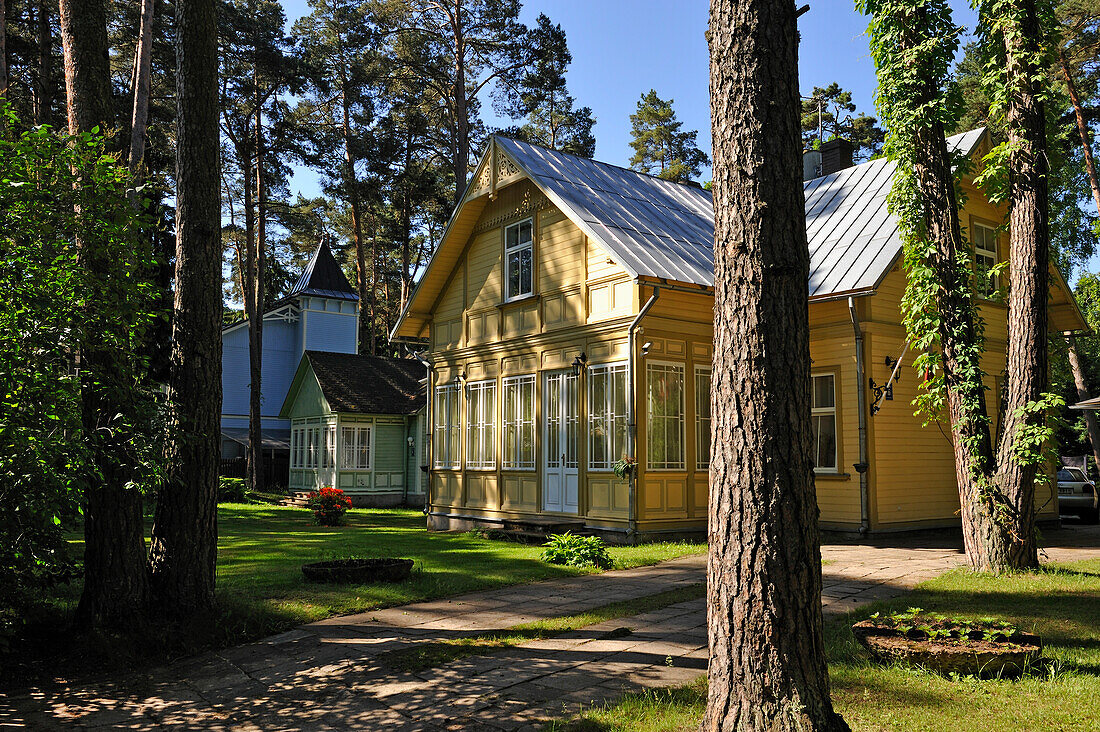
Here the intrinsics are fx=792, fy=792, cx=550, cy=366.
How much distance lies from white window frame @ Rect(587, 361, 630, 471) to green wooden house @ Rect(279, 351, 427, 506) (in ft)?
48.5

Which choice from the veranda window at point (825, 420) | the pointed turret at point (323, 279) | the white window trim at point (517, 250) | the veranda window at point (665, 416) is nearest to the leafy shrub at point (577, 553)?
the veranda window at point (665, 416)

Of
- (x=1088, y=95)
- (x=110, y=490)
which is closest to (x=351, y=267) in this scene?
(x=1088, y=95)

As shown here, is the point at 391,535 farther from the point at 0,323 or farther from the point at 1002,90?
the point at 1002,90

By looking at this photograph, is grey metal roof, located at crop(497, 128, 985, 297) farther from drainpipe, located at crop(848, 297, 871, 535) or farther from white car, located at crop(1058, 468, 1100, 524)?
white car, located at crop(1058, 468, 1100, 524)

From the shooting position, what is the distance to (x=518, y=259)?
17.4m

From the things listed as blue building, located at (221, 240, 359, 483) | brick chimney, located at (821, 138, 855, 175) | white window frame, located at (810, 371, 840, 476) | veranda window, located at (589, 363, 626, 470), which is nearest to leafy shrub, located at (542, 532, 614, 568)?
veranda window, located at (589, 363, 626, 470)

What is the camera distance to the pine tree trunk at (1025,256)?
939 centimetres

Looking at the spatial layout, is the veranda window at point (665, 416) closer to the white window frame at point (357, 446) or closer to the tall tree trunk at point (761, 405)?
the tall tree trunk at point (761, 405)

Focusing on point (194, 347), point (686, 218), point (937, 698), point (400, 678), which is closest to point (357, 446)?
point (686, 218)

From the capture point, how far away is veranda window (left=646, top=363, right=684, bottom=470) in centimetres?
1408

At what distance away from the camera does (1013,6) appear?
386 inches

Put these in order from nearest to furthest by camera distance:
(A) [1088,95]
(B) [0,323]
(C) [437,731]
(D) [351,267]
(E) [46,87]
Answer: (C) [437,731], (B) [0,323], (E) [46,87], (A) [1088,95], (D) [351,267]

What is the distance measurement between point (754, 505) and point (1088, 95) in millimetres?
26443

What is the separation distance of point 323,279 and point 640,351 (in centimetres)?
2785
